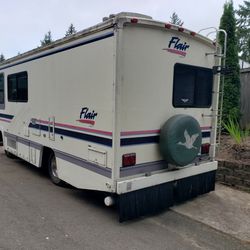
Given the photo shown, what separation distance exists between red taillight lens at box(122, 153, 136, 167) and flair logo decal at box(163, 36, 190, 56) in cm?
167

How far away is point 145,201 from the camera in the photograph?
161 inches

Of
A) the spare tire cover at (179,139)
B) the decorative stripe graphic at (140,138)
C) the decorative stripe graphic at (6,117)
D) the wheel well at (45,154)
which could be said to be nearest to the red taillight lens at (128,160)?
the decorative stripe graphic at (140,138)

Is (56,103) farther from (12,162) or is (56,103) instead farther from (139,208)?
(12,162)

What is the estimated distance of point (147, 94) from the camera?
408 centimetres

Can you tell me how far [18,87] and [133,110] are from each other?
4.03m

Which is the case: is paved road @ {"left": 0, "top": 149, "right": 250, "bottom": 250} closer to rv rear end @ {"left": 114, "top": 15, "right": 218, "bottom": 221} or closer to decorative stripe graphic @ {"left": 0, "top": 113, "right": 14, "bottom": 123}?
rv rear end @ {"left": 114, "top": 15, "right": 218, "bottom": 221}

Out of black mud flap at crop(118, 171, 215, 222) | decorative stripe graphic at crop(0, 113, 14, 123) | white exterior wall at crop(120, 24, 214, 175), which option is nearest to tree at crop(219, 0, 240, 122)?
black mud flap at crop(118, 171, 215, 222)

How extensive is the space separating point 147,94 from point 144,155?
0.88m

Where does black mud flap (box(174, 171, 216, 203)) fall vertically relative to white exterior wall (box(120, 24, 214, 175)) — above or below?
below

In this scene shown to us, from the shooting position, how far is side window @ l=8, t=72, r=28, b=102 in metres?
6.45

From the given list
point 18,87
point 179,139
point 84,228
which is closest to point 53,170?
point 84,228

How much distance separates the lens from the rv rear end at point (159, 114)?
383 centimetres

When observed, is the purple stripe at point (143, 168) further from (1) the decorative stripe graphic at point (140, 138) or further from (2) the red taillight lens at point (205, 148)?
(2) the red taillight lens at point (205, 148)

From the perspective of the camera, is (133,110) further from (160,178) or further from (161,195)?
(161,195)
